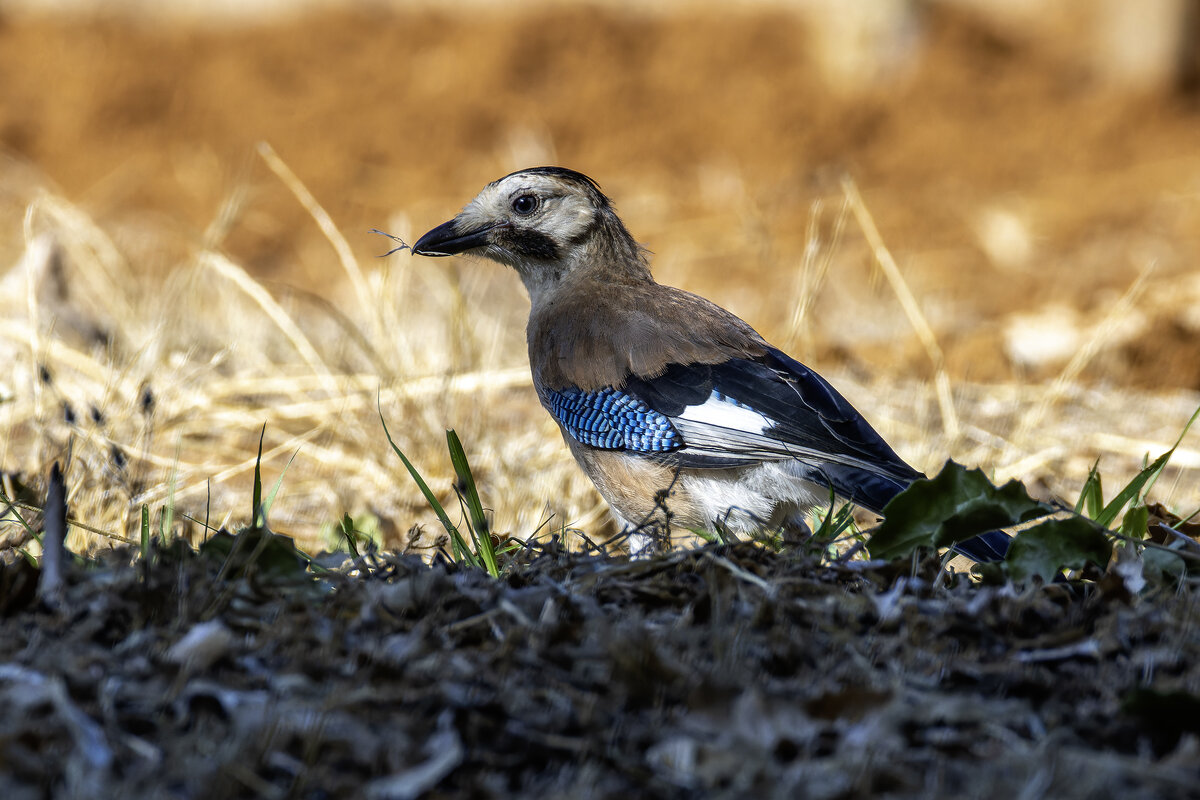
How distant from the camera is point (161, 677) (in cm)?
185

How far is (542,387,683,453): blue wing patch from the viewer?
3527 millimetres

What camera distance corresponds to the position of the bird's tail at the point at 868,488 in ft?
9.79

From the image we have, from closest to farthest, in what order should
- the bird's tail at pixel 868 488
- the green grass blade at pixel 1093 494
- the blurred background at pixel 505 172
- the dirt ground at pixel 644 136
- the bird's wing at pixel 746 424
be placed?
the bird's tail at pixel 868 488
the green grass blade at pixel 1093 494
the bird's wing at pixel 746 424
the blurred background at pixel 505 172
the dirt ground at pixel 644 136

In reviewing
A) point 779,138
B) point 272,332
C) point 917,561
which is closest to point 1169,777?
point 917,561

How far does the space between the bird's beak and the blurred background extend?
0.64 meters

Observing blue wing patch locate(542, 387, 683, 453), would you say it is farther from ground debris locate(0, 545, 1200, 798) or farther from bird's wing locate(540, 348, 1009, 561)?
ground debris locate(0, 545, 1200, 798)

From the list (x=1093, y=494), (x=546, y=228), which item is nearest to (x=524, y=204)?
(x=546, y=228)

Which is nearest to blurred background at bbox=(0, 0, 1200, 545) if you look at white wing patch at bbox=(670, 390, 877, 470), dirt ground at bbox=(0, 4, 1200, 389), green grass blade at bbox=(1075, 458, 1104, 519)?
dirt ground at bbox=(0, 4, 1200, 389)

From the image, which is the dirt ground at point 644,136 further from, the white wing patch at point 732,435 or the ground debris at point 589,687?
the ground debris at point 589,687

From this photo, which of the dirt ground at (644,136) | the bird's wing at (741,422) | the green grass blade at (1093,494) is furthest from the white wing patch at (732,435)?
the dirt ground at (644,136)

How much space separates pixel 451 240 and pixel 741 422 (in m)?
1.28

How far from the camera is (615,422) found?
3609 millimetres

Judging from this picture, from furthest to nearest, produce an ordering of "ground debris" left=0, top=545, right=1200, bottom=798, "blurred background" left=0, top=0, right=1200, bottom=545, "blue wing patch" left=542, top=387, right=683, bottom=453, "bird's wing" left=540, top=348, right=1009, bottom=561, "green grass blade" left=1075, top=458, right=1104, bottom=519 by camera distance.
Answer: "blurred background" left=0, top=0, right=1200, bottom=545, "blue wing patch" left=542, top=387, right=683, bottom=453, "bird's wing" left=540, top=348, right=1009, bottom=561, "green grass blade" left=1075, top=458, right=1104, bottom=519, "ground debris" left=0, top=545, right=1200, bottom=798

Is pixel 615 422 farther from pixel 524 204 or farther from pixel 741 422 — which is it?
pixel 524 204
